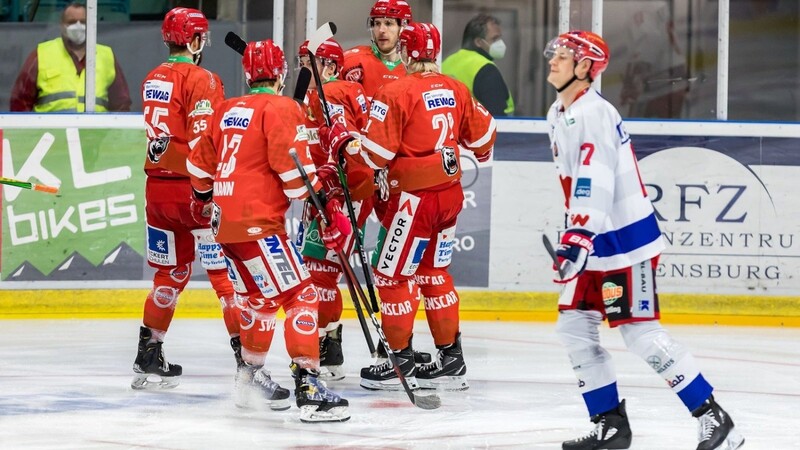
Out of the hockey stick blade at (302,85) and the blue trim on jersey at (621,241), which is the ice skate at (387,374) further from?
the blue trim on jersey at (621,241)

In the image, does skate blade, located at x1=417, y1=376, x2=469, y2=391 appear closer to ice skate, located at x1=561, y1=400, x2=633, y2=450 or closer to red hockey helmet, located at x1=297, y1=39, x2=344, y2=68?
ice skate, located at x1=561, y1=400, x2=633, y2=450

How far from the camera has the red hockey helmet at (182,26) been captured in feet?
19.0

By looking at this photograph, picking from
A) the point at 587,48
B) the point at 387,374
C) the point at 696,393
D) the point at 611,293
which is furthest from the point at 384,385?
the point at 587,48

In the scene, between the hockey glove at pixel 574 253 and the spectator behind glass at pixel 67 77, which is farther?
the spectator behind glass at pixel 67 77

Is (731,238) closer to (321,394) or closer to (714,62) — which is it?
(714,62)

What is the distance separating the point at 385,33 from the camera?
634cm

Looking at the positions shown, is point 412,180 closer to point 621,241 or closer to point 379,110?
point 379,110

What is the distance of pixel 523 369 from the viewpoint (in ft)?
21.2

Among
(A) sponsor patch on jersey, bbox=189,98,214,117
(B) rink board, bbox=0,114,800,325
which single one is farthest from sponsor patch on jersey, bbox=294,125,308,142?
(B) rink board, bbox=0,114,800,325

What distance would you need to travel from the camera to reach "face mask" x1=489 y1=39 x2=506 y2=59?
8.41 meters

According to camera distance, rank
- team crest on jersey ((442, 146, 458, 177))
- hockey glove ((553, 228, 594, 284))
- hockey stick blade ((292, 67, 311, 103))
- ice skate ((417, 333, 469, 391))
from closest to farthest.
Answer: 1. hockey glove ((553, 228, 594, 284))
2. hockey stick blade ((292, 67, 311, 103))
3. team crest on jersey ((442, 146, 458, 177))
4. ice skate ((417, 333, 469, 391))

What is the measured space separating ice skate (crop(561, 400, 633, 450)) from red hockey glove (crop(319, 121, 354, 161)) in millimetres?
1740

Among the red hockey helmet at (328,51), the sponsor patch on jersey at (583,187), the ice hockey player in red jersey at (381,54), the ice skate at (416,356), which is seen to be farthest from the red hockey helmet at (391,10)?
the sponsor patch on jersey at (583,187)

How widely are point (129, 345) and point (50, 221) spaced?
1.14 meters
